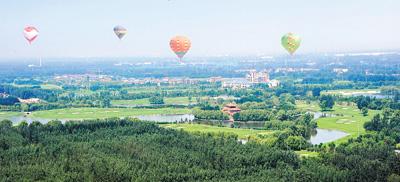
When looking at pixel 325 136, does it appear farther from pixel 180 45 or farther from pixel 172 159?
A: pixel 172 159

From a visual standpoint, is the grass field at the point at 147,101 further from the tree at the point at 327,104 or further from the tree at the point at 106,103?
the tree at the point at 327,104

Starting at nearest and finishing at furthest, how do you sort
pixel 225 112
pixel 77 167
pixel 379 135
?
pixel 77 167
pixel 379 135
pixel 225 112

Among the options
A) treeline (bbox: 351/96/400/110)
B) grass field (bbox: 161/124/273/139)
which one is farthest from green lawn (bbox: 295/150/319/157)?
treeline (bbox: 351/96/400/110)

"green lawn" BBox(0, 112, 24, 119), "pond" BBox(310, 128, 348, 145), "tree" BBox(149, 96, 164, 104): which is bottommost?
"green lawn" BBox(0, 112, 24, 119)

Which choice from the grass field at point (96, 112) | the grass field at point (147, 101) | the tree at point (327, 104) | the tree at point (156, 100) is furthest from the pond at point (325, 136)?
the tree at point (156, 100)

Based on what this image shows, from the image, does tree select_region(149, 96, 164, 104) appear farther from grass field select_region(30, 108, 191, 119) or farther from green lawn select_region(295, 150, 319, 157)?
green lawn select_region(295, 150, 319, 157)

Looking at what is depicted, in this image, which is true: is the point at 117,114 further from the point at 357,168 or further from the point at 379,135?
the point at 357,168

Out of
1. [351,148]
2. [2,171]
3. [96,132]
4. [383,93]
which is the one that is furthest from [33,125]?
[383,93]
